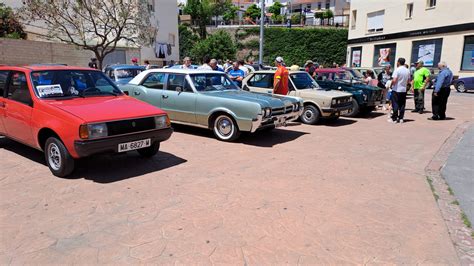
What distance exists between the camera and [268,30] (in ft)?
136

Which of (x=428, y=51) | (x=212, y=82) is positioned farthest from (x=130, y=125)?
(x=428, y=51)

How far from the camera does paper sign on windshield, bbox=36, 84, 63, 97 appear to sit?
18.1ft

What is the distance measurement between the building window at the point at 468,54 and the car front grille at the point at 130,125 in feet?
89.8

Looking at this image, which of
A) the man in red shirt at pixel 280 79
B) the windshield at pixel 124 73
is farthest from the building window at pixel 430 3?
the windshield at pixel 124 73

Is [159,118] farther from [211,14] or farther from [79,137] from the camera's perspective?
[211,14]

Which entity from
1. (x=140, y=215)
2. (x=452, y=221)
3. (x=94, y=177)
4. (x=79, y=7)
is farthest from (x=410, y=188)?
(x=79, y=7)

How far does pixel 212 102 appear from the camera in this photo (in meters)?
7.79

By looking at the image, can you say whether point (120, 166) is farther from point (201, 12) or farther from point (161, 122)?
point (201, 12)

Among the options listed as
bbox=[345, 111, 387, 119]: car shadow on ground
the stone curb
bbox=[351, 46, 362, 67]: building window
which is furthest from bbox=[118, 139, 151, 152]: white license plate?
bbox=[351, 46, 362, 67]: building window

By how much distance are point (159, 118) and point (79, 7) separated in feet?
46.4

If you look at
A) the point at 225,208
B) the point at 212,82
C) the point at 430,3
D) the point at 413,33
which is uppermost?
the point at 430,3

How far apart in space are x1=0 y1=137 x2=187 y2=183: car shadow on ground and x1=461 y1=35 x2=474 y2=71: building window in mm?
26652

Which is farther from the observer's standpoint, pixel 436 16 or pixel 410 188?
pixel 436 16

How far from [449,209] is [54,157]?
Result: 532 centimetres
